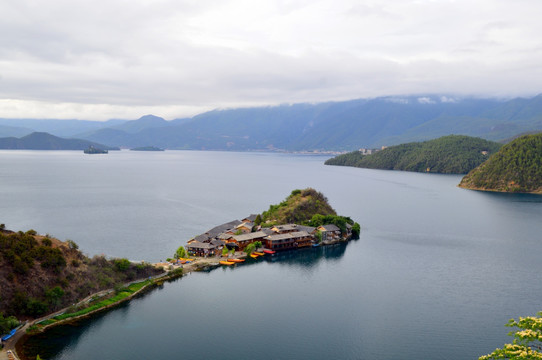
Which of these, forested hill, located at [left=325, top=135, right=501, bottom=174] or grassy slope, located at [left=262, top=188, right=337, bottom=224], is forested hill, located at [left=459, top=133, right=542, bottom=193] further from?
grassy slope, located at [left=262, top=188, right=337, bottom=224]

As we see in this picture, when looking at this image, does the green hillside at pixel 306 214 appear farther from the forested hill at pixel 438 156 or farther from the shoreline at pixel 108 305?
the forested hill at pixel 438 156

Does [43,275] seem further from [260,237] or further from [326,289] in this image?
[260,237]

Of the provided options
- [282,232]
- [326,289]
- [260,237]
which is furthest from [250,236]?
[326,289]

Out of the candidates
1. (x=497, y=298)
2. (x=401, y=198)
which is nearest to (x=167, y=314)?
(x=497, y=298)

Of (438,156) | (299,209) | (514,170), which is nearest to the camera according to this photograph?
(299,209)

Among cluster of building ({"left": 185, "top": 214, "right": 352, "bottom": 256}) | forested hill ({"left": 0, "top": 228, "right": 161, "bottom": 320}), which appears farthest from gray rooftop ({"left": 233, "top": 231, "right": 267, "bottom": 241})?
forested hill ({"left": 0, "top": 228, "right": 161, "bottom": 320})

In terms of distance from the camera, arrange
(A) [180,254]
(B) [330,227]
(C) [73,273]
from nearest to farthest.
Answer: (C) [73,273]
(A) [180,254]
(B) [330,227]
